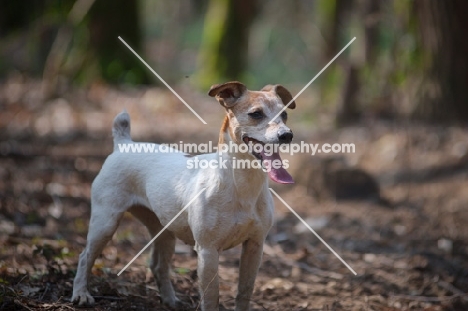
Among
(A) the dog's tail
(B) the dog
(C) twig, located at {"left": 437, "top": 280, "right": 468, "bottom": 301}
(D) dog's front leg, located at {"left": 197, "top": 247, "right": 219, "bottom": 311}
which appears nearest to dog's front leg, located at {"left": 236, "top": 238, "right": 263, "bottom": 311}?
(B) the dog

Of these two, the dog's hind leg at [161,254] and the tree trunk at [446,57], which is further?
the tree trunk at [446,57]

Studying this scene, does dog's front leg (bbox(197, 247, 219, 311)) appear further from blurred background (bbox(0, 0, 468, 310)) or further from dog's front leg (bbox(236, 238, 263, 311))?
blurred background (bbox(0, 0, 468, 310))

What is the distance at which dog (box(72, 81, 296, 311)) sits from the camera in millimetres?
4945

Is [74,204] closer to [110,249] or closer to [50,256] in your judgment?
[110,249]

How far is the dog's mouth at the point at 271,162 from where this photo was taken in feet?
15.7

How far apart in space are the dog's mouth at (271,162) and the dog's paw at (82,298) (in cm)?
179

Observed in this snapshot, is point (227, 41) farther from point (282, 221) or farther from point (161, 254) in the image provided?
point (161, 254)

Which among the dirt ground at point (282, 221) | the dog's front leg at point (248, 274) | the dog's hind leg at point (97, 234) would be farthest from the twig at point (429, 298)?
the dog's hind leg at point (97, 234)

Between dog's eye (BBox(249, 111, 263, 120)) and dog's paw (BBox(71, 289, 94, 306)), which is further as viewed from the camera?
dog's paw (BBox(71, 289, 94, 306))

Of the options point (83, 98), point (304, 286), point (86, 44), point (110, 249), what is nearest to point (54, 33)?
point (86, 44)

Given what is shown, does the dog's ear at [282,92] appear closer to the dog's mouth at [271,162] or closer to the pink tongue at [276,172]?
the dog's mouth at [271,162]

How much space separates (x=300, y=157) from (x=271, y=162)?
6.25m

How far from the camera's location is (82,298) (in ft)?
17.4

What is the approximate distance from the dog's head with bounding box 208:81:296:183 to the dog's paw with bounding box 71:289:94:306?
174 cm
